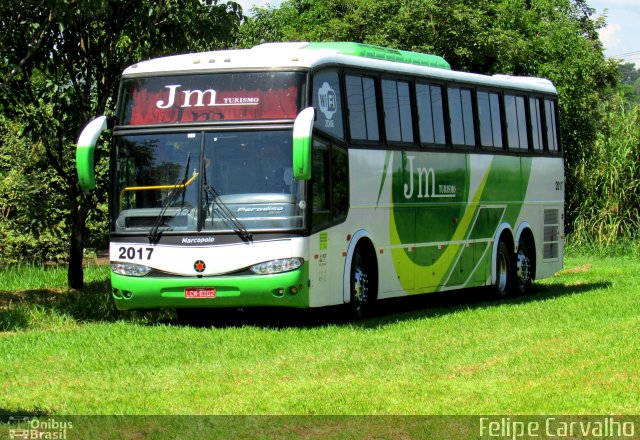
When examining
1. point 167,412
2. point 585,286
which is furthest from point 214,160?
point 585,286

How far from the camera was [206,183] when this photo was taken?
53.4ft

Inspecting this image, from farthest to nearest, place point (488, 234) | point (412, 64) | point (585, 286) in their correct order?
point (585, 286), point (488, 234), point (412, 64)

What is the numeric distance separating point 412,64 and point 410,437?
12.0 m

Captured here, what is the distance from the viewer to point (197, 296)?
1634cm

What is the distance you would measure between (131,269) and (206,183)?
148cm

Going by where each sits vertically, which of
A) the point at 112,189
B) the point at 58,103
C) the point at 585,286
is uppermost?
the point at 58,103

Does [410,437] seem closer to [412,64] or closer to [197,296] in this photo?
[197,296]

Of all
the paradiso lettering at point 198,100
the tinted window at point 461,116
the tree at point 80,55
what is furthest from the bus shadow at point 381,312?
the tree at point 80,55

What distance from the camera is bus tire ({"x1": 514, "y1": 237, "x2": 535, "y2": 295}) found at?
2381 centimetres

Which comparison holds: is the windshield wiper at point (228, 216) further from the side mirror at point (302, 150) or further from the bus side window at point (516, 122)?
the bus side window at point (516, 122)

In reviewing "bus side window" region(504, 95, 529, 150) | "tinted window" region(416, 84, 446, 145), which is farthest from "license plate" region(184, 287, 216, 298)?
"bus side window" region(504, 95, 529, 150)

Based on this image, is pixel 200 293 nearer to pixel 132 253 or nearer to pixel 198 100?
pixel 132 253

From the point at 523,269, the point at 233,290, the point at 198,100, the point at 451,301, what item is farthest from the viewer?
the point at 523,269
